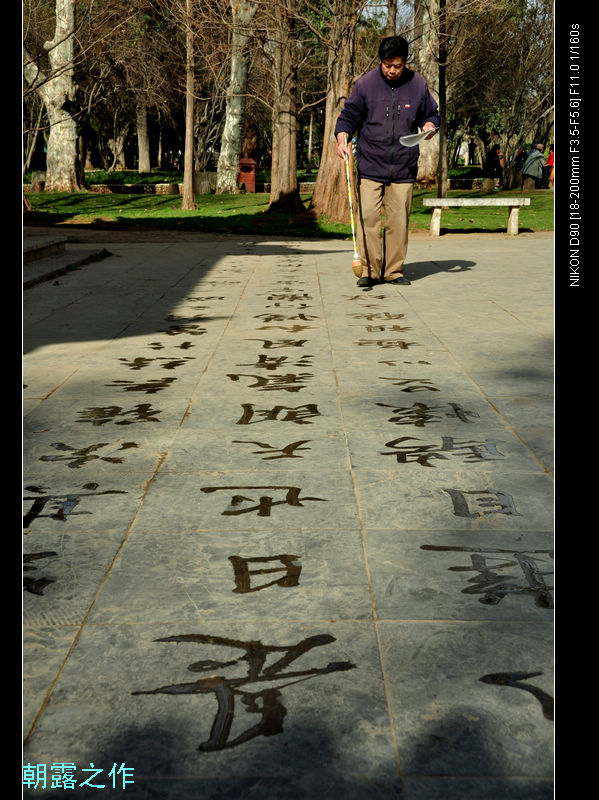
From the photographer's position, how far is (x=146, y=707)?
2.13m

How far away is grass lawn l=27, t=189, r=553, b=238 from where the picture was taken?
61.1 ft

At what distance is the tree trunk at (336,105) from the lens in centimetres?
1778

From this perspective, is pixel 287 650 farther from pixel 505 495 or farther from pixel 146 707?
pixel 505 495

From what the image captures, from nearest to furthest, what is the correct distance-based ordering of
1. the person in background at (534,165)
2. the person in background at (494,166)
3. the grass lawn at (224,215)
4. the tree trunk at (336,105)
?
1. the tree trunk at (336,105)
2. the grass lawn at (224,215)
3. the person in background at (534,165)
4. the person in background at (494,166)

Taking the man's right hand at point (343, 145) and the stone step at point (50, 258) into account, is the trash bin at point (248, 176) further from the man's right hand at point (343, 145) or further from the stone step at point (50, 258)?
the man's right hand at point (343, 145)

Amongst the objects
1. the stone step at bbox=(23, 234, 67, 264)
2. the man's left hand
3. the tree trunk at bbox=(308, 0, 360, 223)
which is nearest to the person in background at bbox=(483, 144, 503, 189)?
the tree trunk at bbox=(308, 0, 360, 223)

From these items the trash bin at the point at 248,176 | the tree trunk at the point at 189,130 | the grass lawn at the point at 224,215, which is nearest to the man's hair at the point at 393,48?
the grass lawn at the point at 224,215

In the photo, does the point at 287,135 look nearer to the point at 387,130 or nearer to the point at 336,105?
the point at 336,105

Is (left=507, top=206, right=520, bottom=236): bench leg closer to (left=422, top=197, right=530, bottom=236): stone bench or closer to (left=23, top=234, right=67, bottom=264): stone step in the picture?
(left=422, top=197, right=530, bottom=236): stone bench

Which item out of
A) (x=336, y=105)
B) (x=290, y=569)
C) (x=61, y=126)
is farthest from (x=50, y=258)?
(x=61, y=126)

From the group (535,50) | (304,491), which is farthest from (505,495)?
(535,50)

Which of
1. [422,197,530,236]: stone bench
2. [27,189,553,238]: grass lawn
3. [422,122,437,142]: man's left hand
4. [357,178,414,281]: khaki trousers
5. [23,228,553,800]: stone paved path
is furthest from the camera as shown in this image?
[27,189,553,238]: grass lawn
